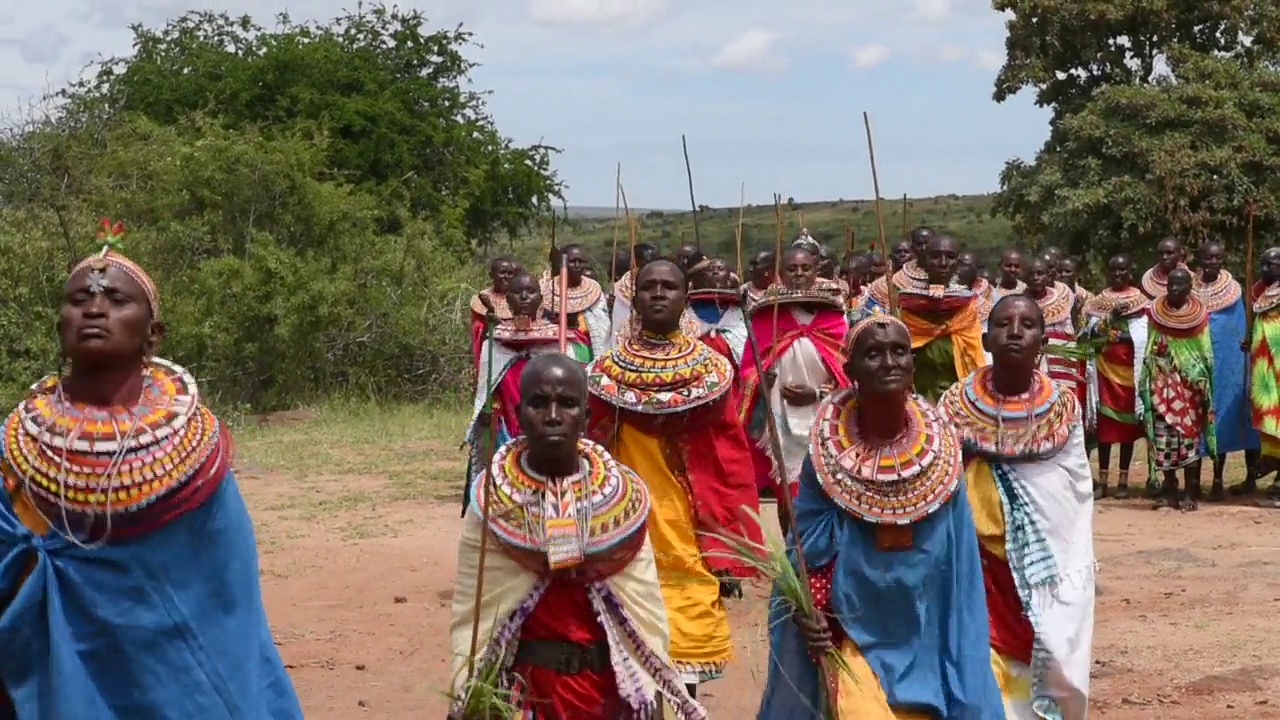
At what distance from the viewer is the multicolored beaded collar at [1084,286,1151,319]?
14.5 m

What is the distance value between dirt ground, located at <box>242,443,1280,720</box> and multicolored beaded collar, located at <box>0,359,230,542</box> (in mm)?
2662

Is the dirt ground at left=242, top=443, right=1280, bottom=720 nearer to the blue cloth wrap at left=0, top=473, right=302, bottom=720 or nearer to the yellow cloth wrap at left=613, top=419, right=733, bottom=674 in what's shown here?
the yellow cloth wrap at left=613, top=419, right=733, bottom=674

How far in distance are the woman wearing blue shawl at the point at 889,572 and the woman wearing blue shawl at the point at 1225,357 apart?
9.37m

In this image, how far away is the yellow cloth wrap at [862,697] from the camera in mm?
5184

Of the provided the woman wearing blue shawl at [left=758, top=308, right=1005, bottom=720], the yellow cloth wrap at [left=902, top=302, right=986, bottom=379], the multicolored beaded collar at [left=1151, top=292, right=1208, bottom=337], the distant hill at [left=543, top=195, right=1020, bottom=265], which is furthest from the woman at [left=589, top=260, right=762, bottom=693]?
the distant hill at [left=543, top=195, right=1020, bottom=265]

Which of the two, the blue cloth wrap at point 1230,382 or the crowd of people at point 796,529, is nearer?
the crowd of people at point 796,529

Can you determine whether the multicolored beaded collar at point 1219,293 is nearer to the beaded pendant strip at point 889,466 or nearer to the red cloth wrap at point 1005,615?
the red cloth wrap at point 1005,615

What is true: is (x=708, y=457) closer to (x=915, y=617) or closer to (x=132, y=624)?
(x=915, y=617)

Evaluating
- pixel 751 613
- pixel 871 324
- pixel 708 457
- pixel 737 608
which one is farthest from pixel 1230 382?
pixel 871 324

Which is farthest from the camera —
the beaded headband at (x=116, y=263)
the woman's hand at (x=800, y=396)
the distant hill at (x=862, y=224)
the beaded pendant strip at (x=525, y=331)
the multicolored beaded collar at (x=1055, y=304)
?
the distant hill at (x=862, y=224)

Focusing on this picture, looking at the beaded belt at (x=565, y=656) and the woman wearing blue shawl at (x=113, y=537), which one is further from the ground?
the woman wearing blue shawl at (x=113, y=537)

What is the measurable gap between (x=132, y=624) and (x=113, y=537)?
0.67 feet

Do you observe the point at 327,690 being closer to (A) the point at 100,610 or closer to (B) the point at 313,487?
(A) the point at 100,610

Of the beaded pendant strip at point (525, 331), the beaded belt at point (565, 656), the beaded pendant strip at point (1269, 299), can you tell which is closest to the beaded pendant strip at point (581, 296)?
the beaded pendant strip at point (525, 331)
